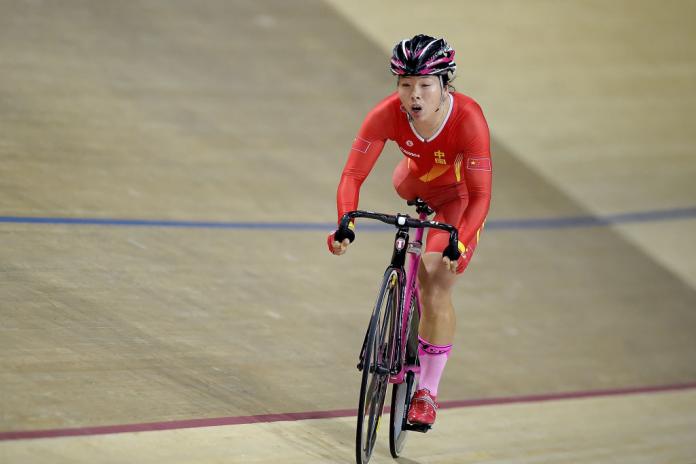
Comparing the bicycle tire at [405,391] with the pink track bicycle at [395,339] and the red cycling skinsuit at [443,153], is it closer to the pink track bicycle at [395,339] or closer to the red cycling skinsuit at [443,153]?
the pink track bicycle at [395,339]

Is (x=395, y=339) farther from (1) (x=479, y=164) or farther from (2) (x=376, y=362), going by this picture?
(1) (x=479, y=164)

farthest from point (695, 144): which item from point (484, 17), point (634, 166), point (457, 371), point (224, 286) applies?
point (224, 286)

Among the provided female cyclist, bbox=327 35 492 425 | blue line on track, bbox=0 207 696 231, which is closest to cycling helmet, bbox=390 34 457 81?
female cyclist, bbox=327 35 492 425

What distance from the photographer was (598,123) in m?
7.16

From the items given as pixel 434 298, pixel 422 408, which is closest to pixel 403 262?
pixel 434 298

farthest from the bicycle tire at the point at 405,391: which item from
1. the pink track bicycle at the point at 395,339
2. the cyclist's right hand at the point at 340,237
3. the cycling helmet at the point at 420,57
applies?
the cycling helmet at the point at 420,57

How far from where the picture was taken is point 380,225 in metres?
5.59


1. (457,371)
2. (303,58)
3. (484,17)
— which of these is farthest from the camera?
(484,17)

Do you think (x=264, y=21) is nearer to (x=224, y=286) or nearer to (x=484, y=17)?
(x=484, y=17)

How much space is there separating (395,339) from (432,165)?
570mm

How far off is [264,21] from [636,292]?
3117 millimetres

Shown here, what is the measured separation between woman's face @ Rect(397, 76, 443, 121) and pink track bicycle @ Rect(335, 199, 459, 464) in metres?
0.31

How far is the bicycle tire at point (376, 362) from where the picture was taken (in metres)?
2.87

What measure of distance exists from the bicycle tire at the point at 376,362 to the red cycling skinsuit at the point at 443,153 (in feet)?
0.72
